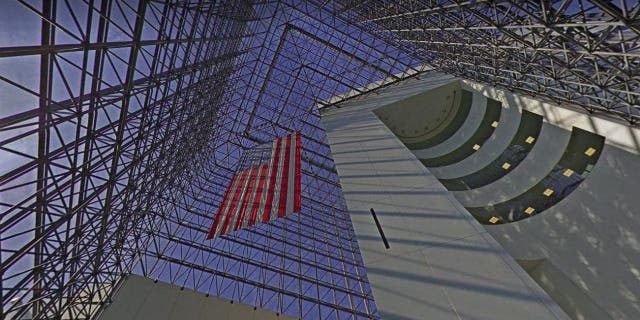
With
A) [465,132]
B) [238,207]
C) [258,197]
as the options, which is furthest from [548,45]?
[238,207]

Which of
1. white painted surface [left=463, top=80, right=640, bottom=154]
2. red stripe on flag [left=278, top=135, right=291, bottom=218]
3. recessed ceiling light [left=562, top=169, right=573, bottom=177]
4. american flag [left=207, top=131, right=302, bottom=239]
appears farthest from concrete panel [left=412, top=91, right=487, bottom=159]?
american flag [left=207, top=131, right=302, bottom=239]

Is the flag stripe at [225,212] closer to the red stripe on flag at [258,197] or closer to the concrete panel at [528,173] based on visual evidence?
the red stripe on flag at [258,197]

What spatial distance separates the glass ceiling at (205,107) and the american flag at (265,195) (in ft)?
16.2

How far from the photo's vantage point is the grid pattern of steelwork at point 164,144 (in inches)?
320

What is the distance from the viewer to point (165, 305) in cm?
1439

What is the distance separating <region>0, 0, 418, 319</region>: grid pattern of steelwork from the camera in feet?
26.7

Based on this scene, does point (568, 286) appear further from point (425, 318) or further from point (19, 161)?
point (19, 161)

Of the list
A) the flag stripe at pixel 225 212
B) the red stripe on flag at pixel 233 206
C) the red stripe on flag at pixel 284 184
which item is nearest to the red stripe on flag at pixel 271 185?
the red stripe on flag at pixel 284 184

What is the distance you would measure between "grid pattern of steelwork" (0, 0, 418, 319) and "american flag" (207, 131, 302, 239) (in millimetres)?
4962

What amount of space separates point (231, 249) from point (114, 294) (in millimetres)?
8253

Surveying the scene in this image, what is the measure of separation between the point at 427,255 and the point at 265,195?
8329mm

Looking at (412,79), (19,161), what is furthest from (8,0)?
(412,79)

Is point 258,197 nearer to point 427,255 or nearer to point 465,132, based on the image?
point 427,255

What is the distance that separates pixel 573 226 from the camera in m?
14.7
